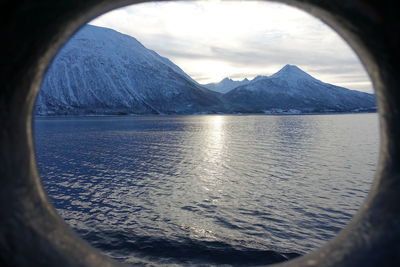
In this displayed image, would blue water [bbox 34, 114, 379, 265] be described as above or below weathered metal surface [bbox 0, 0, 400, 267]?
below

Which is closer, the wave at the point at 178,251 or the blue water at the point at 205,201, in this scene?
the wave at the point at 178,251

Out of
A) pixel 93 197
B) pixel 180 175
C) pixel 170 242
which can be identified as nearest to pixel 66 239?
pixel 170 242

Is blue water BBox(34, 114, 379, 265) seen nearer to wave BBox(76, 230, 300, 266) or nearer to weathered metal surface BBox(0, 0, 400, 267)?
wave BBox(76, 230, 300, 266)

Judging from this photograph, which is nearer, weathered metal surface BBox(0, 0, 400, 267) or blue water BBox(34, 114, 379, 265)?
weathered metal surface BBox(0, 0, 400, 267)

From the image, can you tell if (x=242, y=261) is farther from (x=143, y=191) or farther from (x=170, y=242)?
(x=143, y=191)

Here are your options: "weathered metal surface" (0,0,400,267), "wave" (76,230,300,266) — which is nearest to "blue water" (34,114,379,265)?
"wave" (76,230,300,266)

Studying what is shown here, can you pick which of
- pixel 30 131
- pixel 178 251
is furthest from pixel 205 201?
pixel 30 131

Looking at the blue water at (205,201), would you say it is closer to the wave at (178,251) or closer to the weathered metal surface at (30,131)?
the wave at (178,251)

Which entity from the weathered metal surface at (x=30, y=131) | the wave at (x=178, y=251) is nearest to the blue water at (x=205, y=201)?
the wave at (x=178, y=251)

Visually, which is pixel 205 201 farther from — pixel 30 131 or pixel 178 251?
pixel 30 131
